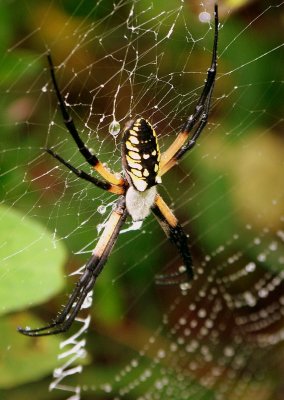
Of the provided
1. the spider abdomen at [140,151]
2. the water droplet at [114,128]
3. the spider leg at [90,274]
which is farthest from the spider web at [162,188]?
the spider abdomen at [140,151]

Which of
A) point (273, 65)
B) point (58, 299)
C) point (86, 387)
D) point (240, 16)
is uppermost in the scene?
point (240, 16)

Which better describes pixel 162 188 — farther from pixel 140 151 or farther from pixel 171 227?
pixel 140 151

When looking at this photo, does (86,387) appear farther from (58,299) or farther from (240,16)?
(240,16)

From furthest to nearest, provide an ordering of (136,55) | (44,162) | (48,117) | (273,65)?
(273,65) → (48,117) → (44,162) → (136,55)

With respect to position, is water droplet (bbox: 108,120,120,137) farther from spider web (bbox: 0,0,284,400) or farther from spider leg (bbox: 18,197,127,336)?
spider leg (bbox: 18,197,127,336)

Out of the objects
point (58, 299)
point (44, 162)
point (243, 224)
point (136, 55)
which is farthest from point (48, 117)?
point (243, 224)

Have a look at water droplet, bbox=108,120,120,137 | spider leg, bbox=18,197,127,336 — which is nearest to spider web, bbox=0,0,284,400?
water droplet, bbox=108,120,120,137
